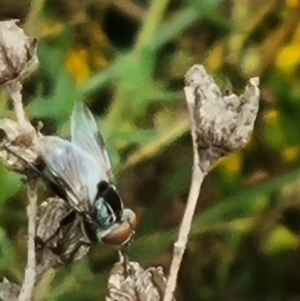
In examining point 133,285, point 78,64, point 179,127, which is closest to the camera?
point 133,285

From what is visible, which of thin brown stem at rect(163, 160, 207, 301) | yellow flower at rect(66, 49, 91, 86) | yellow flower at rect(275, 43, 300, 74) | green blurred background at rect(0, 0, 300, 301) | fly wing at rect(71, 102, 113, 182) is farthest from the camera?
yellow flower at rect(66, 49, 91, 86)

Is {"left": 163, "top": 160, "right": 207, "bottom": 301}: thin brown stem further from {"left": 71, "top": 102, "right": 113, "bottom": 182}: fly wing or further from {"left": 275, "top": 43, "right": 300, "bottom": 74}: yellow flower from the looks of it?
{"left": 275, "top": 43, "right": 300, "bottom": 74}: yellow flower

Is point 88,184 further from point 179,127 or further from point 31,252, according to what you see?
point 179,127

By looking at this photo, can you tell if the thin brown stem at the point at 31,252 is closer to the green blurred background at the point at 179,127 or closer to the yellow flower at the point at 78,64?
the green blurred background at the point at 179,127

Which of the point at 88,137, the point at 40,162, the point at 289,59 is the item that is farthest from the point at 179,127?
the point at 40,162

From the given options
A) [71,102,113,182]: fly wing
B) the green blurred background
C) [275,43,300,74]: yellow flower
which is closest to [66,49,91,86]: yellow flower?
the green blurred background

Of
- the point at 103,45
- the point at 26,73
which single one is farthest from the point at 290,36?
the point at 26,73
